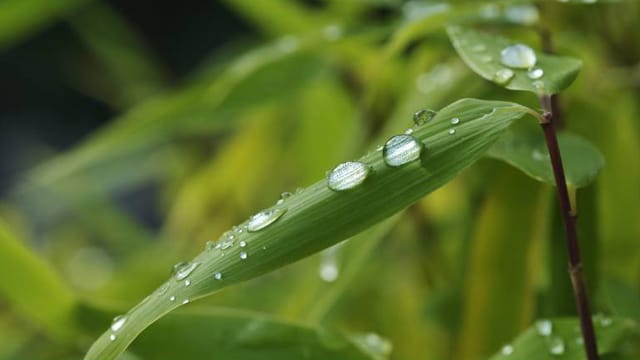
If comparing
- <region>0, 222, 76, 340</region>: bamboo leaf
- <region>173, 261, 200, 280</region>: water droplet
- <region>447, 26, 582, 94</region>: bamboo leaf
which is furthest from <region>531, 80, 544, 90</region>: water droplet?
<region>0, 222, 76, 340</region>: bamboo leaf

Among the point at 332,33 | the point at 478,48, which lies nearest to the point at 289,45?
the point at 332,33

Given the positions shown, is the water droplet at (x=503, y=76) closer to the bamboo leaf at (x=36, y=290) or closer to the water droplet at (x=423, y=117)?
the water droplet at (x=423, y=117)

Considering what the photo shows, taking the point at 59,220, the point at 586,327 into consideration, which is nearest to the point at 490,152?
the point at 586,327

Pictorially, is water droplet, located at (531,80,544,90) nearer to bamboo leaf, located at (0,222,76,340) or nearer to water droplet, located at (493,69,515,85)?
water droplet, located at (493,69,515,85)

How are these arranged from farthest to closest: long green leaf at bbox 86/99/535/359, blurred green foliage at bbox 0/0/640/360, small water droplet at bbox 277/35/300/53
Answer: small water droplet at bbox 277/35/300/53
blurred green foliage at bbox 0/0/640/360
long green leaf at bbox 86/99/535/359

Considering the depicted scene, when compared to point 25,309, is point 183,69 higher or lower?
higher

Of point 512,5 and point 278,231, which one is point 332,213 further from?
point 512,5
